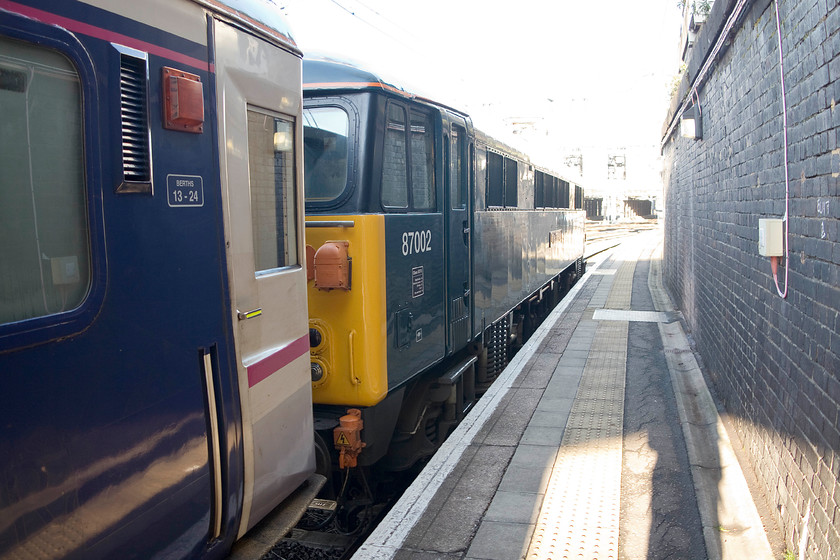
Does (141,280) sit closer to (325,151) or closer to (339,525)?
(325,151)

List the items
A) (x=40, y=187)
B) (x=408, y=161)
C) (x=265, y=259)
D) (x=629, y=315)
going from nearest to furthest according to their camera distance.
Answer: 1. (x=40, y=187)
2. (x=265, y=259)
3. (x=408, y=161)
4. (x=629, y=315)

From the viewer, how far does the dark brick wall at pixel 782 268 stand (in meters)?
3.30

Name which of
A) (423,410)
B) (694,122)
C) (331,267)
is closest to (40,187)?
(331,267)

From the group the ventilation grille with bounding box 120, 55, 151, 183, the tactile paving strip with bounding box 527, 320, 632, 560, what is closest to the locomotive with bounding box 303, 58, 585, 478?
the tactile paving strip with bounding box 527, 320, 632, 560

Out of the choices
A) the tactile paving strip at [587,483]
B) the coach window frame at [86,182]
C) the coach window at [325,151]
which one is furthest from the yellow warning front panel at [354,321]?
the coach window frame at [86,182]

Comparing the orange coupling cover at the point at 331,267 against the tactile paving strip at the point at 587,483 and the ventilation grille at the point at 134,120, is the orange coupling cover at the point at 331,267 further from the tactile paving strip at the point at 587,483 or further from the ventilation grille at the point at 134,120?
the ventilation grille at the point at 134,120

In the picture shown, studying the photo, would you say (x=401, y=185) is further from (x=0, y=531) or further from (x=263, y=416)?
(x=0, y=531)

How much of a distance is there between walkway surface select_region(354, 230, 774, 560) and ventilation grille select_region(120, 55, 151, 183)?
95.8 inches

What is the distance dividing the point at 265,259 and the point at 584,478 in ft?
9.27

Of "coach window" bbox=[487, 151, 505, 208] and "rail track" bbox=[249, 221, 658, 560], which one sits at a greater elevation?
"coach window" bbox=[487, 151, 505, 208]

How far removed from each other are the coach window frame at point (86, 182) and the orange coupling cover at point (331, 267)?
2.21m

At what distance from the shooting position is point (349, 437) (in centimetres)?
462

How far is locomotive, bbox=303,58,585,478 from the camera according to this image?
461cm

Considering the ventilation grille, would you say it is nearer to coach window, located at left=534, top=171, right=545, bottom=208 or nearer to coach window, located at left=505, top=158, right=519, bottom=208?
coach window, located at left=505, top=158, right=519, bottom=208
